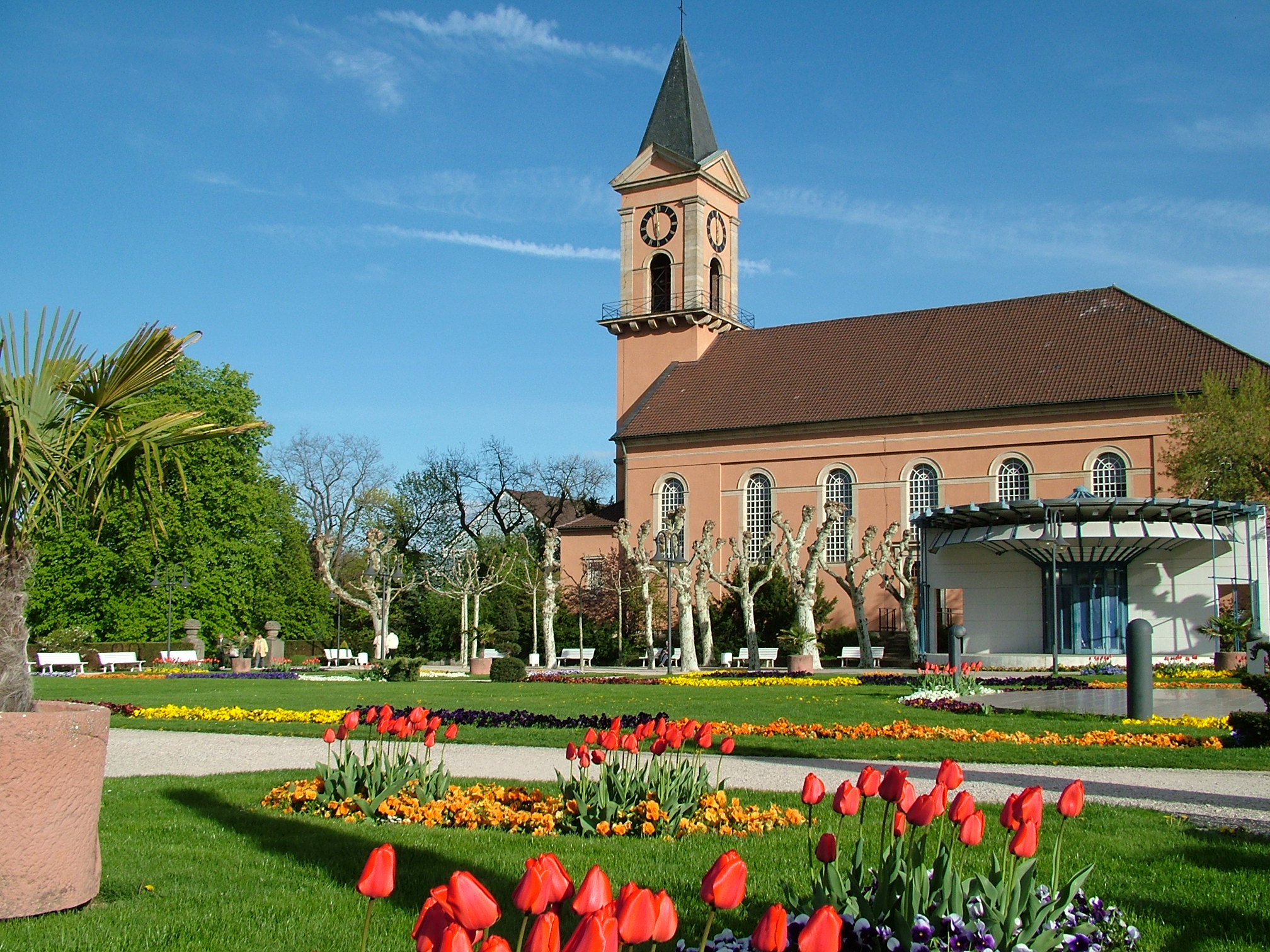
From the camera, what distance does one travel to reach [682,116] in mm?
61906

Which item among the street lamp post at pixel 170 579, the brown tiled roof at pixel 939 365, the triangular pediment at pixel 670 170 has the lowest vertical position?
the street lamp post at pixel 170 579

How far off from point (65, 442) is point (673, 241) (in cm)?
5617

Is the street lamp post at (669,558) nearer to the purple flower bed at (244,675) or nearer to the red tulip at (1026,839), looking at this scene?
the purple flower bed at (244,675)

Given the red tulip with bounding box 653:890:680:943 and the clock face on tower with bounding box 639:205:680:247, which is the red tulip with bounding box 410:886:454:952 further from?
the clock face on tower with bounding box 639:205:680:247

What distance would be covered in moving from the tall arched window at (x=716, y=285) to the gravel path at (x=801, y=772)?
161 ft

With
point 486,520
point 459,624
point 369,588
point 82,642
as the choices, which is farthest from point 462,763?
point 486,520

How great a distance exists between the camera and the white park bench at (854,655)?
43441mm

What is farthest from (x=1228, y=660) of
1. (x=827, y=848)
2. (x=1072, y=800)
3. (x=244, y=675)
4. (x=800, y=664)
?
(x=827, y=848)

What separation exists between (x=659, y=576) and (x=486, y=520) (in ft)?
105

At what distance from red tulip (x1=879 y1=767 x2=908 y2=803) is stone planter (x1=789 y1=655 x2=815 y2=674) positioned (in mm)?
29098

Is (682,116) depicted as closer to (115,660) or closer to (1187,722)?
(115,660)

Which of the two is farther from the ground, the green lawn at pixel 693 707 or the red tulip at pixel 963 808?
the red tulip at pixel 963 808

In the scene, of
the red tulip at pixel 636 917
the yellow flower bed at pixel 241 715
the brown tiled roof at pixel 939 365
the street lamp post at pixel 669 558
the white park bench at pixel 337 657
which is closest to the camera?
the red tulip at pixel 636 917

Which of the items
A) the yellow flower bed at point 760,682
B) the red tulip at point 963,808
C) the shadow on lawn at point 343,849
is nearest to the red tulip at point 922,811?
the red tulip at point 963,808
